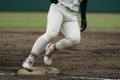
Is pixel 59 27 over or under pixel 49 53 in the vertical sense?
over

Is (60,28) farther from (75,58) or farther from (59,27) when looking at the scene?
(75,58)

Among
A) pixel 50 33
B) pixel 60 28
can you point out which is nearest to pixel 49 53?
pixel 60 28

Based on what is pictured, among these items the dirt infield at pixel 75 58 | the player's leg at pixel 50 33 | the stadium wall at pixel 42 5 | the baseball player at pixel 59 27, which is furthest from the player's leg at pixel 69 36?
the stadium wall at pixel 42 5

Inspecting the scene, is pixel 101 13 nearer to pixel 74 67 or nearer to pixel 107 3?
pixel 107 3

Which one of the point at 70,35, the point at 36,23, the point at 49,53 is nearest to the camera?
the point at 70,35

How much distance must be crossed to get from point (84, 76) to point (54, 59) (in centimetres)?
217

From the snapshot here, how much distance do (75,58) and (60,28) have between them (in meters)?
2.01

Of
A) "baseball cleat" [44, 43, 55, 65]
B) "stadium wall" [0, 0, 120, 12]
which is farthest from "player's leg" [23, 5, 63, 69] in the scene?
"stadium wall" [0, 0, 120, 12]

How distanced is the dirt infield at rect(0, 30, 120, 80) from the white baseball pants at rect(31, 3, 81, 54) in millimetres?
463

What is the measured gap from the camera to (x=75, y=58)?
341 inches

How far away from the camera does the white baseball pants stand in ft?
21.2

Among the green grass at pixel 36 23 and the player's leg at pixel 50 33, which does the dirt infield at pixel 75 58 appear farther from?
the green grass at pixel 36 23

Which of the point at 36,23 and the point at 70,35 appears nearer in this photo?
the point at 70,35

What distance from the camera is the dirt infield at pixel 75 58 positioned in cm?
658
